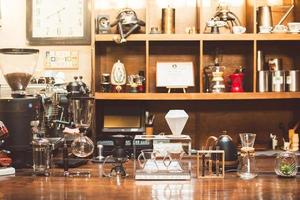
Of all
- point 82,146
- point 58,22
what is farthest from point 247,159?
point 58,22

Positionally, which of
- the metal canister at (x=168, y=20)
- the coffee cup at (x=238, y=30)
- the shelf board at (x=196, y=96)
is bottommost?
the shelf board at (x=196, y=96)

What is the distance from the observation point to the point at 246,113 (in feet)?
13.5

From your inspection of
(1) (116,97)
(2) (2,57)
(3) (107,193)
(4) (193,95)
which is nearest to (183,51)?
(4) (193,95)

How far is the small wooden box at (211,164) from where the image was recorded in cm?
235

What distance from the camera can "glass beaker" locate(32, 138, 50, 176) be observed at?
8.06 feet

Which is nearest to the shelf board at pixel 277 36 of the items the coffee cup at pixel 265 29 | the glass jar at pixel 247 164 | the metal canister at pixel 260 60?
the coffee cup at pixel 265 29

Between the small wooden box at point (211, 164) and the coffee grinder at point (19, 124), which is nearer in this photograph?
the small wooden box at point (211, 164)

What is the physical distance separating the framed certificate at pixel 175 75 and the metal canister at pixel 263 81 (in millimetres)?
538

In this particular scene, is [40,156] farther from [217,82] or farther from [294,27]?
[294,27]

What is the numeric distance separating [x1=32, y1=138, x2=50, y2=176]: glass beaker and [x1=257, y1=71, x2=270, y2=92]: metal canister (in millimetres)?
1962

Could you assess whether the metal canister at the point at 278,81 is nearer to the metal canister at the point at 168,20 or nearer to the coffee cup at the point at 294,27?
the coffee cup at the point at 294,27

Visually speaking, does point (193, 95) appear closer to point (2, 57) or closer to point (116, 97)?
point (116, 97)

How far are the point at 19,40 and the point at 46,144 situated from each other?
1.87 meters

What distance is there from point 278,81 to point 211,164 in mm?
1617
